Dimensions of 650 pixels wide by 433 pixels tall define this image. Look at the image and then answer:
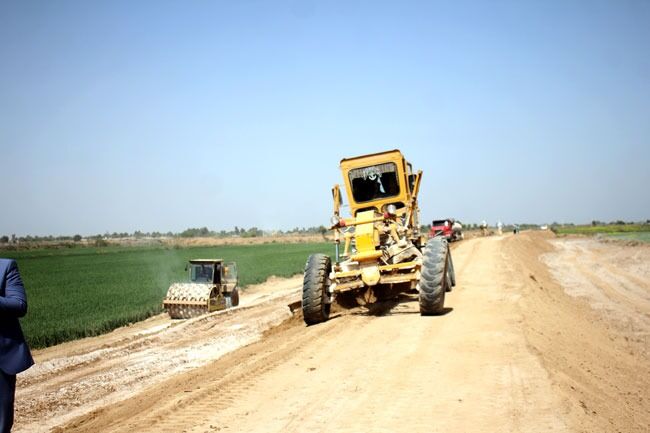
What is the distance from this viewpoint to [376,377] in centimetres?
641

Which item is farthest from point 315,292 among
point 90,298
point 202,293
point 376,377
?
point 90,298

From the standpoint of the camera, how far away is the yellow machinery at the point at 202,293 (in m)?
17.4

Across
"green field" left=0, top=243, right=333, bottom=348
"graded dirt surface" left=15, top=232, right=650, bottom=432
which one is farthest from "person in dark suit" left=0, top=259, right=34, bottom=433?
"green field" left=0, top=243, right=333, bottom=348

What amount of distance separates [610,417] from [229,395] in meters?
4.20

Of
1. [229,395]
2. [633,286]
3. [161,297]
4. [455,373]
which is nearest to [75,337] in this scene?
[161,297]

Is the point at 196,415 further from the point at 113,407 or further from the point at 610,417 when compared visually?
the point at 610,417

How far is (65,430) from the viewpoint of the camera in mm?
5988

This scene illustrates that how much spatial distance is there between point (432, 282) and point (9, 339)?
732cm

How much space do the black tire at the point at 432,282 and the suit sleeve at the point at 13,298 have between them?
7225 mm

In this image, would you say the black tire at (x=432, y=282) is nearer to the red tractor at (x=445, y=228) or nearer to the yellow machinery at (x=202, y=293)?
the yellow machinery at (x=202, y=293)

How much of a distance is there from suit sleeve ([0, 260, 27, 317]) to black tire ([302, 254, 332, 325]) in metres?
6.97

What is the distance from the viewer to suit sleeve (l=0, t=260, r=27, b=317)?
377 cm

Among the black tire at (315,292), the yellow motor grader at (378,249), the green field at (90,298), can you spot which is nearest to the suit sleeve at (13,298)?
the black tire at (315,292)

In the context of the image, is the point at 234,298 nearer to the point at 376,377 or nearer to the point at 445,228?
the point at 376,377
